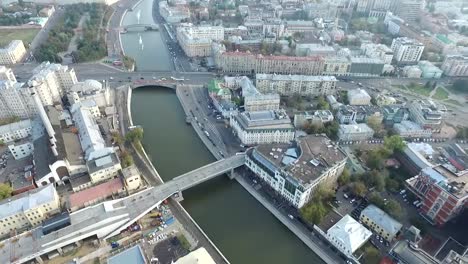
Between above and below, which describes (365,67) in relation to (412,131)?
above

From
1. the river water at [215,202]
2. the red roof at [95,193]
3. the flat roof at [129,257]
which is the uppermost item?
the red roof at [95,193]

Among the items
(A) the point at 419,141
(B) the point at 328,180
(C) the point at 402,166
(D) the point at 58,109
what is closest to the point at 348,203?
(B) the point at 328,180

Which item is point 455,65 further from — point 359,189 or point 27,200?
point 27,200

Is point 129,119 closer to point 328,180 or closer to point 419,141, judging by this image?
point 328,180

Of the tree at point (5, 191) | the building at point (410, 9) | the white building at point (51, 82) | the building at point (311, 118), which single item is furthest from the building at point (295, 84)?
the building at point (410, 9)

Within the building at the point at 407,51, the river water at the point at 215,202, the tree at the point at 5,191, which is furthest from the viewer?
the building at the point at 407,51

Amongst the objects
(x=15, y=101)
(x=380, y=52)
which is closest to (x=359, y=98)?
(x=380, y=52)

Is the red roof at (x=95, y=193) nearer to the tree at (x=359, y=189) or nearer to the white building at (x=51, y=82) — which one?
the white building at (x=51, y=82)
